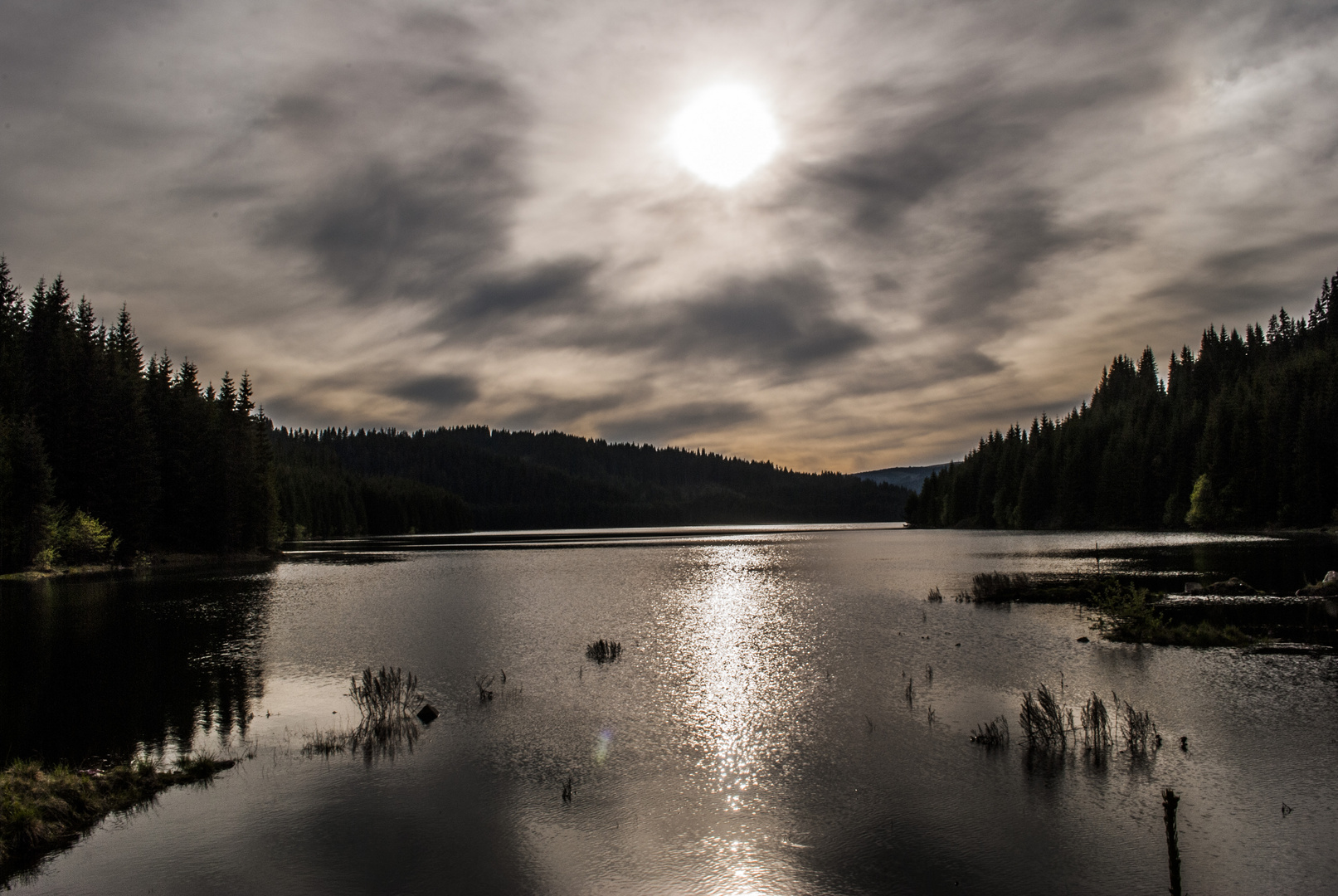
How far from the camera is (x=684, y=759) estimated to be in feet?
58.4

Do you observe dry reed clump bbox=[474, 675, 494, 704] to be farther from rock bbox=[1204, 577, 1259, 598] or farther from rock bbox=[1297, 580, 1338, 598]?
rock bbox=[1297, 580, 1338, 598]

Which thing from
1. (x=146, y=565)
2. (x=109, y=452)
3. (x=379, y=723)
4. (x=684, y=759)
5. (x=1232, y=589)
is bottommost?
(x=684, y=759)

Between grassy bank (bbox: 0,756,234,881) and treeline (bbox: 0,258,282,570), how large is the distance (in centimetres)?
6060

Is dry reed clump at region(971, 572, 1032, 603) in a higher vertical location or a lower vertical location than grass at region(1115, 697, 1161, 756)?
higher

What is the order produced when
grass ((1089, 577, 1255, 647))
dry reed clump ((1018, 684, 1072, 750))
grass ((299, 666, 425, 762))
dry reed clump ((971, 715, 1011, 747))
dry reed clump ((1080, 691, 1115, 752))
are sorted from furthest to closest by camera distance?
grass ((1089, 577, 1255, 647)) < grass ((299, 666, 425, 762)) < dry reed clump ((971, 715, 1011, 747)) < dry reed clump ((1018, 684, 1072, 750)) < dry reed clump ((1080, 691, 1115, 752))

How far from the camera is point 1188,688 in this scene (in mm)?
22531

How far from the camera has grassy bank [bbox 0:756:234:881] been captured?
13.0 metres

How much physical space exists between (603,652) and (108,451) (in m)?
71.2

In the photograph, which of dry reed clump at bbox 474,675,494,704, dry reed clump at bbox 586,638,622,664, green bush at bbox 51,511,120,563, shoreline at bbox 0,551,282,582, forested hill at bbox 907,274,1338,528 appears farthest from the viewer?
forested hill at bbox 907,274,1338,528

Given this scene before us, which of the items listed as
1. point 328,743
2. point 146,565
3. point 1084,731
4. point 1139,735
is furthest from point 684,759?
point 146,565

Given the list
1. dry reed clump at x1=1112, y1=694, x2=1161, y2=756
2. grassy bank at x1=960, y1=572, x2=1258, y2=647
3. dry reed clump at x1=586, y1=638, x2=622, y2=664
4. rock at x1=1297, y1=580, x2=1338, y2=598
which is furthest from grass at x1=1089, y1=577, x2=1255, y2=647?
dry reed clump at x1=586, y1=638, x2=622, y2=664

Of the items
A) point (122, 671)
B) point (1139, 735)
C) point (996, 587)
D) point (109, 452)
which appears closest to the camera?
point (1139, 735)

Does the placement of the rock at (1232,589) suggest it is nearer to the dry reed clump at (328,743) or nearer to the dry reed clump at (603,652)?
the dry reed clump at (603,652)

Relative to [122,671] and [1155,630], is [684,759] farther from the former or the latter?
[1155,630]
